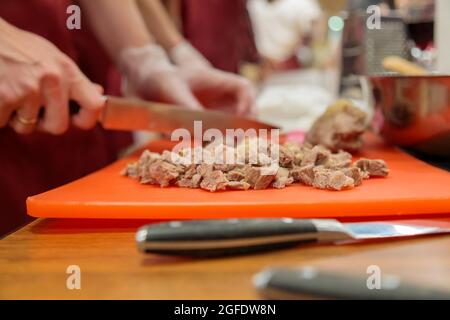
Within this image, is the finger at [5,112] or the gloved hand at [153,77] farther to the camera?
the gloved hand at [153,77]

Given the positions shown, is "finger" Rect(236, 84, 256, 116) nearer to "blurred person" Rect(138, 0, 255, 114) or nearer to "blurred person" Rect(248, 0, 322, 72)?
"blurred person" Rect(138, 0, 255, 114)

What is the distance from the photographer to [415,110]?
3.27 feet

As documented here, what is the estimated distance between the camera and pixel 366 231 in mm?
565

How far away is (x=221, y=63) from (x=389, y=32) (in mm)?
878

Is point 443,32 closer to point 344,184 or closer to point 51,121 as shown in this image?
point 344,184

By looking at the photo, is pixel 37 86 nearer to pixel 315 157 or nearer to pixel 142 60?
pixel 315 157

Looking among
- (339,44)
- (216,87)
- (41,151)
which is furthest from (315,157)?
(339,44)

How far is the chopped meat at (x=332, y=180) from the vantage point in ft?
2.28

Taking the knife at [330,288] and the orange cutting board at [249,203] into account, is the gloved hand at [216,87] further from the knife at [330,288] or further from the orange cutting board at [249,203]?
the knife at [330,288]

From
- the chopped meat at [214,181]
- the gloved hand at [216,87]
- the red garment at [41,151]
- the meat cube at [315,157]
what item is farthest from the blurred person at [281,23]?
the chopped meat at [214,181]

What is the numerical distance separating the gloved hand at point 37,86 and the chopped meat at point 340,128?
415 mm

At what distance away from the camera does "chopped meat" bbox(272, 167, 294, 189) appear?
0.73 m

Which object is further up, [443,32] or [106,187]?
[443,32]
